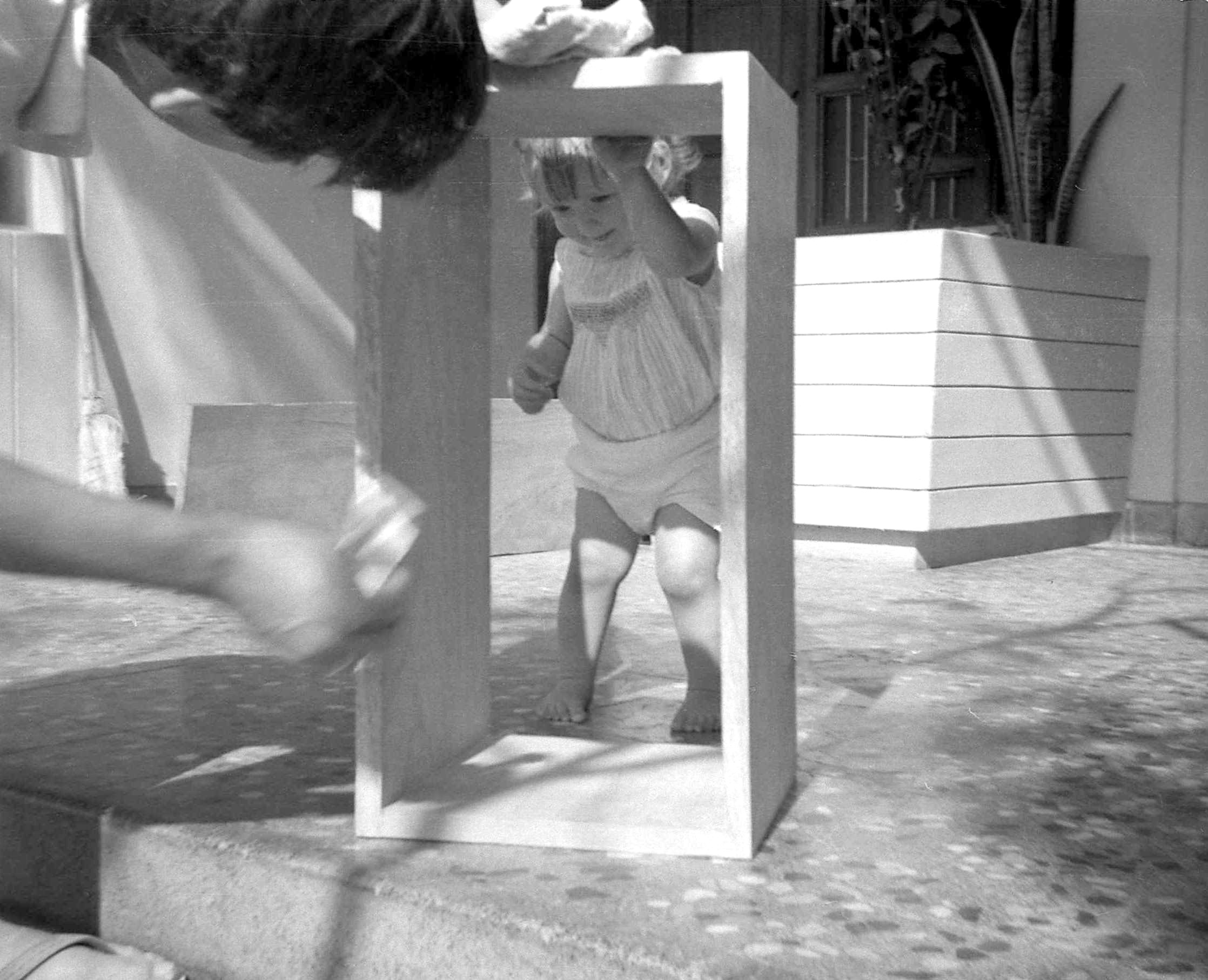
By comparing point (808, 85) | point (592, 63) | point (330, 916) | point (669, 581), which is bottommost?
point (330, 916)

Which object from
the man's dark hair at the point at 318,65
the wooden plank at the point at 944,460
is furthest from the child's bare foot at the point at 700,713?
the wooden plank at the point at 944,460

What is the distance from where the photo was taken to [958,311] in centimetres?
396

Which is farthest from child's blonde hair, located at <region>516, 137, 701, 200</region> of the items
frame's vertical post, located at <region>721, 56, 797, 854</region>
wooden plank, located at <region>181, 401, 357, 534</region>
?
wooden plank, located at <region>181, 401, 357, 534</region>

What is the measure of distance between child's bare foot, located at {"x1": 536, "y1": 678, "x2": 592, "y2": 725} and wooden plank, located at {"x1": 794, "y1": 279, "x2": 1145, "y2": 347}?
2096 mm

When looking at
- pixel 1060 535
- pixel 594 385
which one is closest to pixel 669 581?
pixel 594 385

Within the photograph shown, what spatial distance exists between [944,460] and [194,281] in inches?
83.8

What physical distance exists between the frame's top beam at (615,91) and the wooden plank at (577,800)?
2.39 feet

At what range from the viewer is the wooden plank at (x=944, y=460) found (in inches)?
156

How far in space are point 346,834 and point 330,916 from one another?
0.50 ft

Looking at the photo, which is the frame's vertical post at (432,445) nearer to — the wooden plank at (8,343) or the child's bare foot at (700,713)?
the child's bare foot at (700,713)

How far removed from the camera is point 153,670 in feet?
7.98

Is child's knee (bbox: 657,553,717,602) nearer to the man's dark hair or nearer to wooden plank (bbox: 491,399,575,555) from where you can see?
the man's dark hair

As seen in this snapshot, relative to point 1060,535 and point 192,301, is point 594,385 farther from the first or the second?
point 1060,535

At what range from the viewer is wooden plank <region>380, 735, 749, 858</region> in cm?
150
